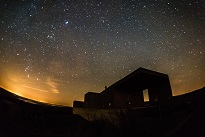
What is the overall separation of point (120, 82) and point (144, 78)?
191 centimetres

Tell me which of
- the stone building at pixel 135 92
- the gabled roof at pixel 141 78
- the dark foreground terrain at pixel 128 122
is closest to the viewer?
the dark foreground terrain at pixel 128 122

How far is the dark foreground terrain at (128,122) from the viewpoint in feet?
19.1

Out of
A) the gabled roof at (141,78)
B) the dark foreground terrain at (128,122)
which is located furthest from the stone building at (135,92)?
the dark foreground terrain at (128,122)

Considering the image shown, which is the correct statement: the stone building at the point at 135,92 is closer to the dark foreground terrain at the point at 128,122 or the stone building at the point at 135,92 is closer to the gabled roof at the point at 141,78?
the gabled roof at the point at 141,78

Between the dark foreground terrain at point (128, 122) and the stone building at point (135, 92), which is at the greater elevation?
the stone building at point (135, 92)

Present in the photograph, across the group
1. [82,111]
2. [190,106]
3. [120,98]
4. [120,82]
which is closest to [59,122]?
[82,111]

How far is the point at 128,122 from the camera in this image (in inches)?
351

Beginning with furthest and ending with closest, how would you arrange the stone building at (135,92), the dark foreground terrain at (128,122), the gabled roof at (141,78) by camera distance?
the stone building at (135,92)
the gabled roof at (141,78)
the dark foreground terrain at (128,122)

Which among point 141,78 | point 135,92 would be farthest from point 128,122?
point 135,92

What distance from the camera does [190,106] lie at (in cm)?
654

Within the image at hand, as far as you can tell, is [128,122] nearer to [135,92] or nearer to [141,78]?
[141,78]

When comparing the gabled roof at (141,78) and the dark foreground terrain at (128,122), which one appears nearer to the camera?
the dark foreground terrain at (128,122)

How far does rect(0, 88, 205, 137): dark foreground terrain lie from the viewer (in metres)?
5.83

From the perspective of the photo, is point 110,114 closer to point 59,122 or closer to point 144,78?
point 144,78
